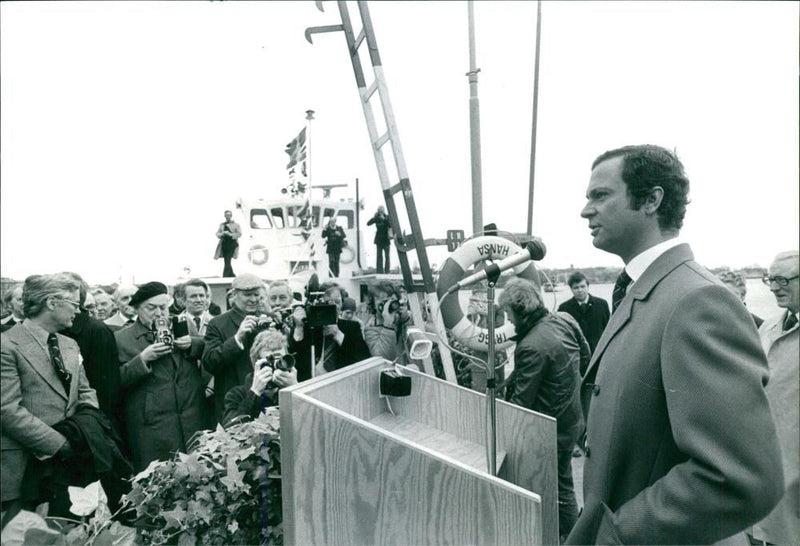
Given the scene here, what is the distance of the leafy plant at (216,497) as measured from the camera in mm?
1895

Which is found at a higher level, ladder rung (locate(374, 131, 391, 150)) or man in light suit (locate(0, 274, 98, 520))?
ladder rung (locate(374, 131, 391, 150))

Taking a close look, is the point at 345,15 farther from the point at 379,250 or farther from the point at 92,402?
the point at 379,250

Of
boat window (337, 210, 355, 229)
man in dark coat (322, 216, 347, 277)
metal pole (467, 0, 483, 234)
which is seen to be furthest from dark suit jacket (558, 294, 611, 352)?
boat window (337, 210, 355, 229)

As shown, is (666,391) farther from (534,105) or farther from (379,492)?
(534,105)

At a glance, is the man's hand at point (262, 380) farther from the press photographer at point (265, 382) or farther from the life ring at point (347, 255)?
the life ring at point (347, 255)

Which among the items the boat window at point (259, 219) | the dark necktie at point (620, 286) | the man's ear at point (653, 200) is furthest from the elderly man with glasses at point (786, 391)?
the boat window at point (259, 219)

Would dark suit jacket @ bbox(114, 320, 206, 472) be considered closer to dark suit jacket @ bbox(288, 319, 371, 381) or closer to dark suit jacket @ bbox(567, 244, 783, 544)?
dark suit jacket @ bbox(288, 319, 371, 381)

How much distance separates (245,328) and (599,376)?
2.56 m

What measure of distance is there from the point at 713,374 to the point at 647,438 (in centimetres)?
23

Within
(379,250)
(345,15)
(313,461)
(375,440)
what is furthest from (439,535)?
(379,250)

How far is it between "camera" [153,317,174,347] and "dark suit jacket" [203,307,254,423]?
27 centimetres

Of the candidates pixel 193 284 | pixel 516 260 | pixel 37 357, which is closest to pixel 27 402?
pixel 37 357

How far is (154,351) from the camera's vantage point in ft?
10.7

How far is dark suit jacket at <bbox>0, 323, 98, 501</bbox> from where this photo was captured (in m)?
2.19
